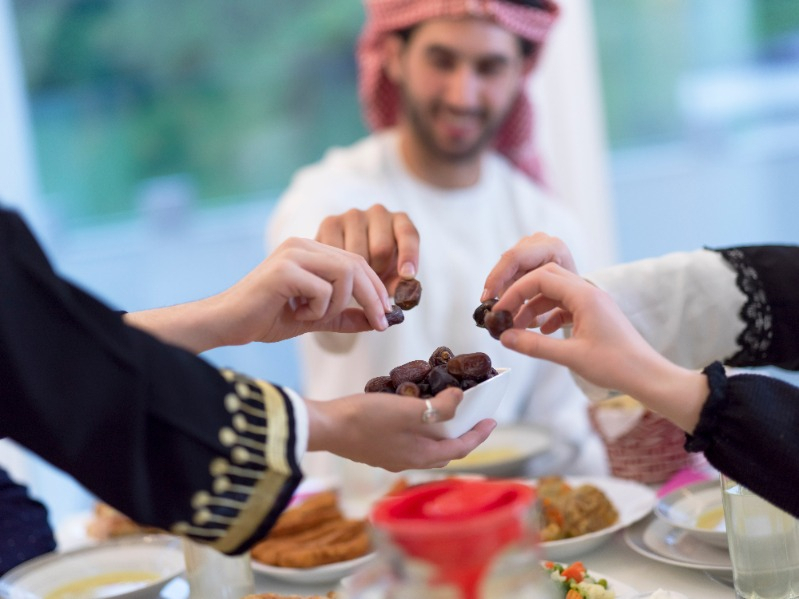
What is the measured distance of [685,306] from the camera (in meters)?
1.45

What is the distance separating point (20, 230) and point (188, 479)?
0.88 ft

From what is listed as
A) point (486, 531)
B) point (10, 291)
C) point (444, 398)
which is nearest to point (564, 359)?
point (444, 398)

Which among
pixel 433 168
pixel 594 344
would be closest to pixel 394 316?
pixel 594 344

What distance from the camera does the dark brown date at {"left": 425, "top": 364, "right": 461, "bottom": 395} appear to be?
1006 millimetres

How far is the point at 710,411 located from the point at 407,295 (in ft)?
1.52

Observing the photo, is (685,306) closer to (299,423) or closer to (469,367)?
(469,367)

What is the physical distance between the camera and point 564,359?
3.28ft

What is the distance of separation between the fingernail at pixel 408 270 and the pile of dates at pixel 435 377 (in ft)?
1.05

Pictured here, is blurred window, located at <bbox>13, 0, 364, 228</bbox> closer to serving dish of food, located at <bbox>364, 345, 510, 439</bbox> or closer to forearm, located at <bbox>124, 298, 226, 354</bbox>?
forearm, located at <bbox>124, 298, 226, 354</bbox>

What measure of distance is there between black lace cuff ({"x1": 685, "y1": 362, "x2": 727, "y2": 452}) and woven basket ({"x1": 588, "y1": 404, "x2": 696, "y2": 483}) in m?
0.67

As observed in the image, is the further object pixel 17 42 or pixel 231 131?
pixel 231 131

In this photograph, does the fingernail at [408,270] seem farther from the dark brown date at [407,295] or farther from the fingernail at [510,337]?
the fingernail at [510,337]

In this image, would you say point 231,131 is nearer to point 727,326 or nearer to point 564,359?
point 727,326

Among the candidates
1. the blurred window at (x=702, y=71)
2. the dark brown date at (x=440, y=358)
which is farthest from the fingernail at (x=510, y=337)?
the blurred window at (x=702, y=71)
